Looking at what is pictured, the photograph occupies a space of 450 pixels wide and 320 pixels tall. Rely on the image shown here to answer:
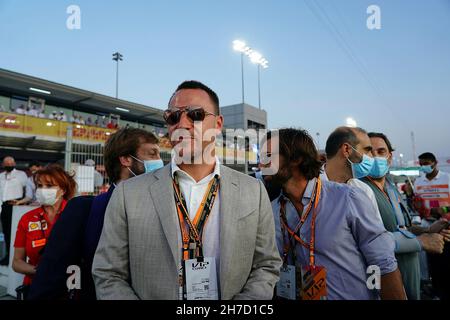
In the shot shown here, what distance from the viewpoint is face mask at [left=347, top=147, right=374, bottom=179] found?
2793 millimetres

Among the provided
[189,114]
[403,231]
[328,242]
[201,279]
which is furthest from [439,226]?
[189,114]

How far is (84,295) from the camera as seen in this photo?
66.1 inches

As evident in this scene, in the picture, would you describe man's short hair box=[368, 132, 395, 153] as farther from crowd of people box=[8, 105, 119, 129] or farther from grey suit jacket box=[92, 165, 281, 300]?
crowd of people box=[8, 105, 119, 129]

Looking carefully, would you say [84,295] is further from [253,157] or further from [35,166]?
[253,157]

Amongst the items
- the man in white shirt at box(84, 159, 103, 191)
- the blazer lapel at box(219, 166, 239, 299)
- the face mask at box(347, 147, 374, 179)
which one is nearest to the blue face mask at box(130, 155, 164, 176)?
the blazer lapel at box(219, 166, 239, 299)

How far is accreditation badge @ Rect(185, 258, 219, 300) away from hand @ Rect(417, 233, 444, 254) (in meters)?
1.88

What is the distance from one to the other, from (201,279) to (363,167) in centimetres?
214

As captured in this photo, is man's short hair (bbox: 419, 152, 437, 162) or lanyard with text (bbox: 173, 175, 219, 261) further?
man's short hair (bbox: 419, 152, 437, 162)

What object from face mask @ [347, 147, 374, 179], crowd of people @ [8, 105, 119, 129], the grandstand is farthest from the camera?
crowd of people @ [8, 105, 119, 129]

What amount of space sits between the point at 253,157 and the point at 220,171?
76.5 ft

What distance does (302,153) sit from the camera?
206 cm

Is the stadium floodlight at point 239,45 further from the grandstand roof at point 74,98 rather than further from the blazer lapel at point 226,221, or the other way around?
the blazer lapel at point 226,221
